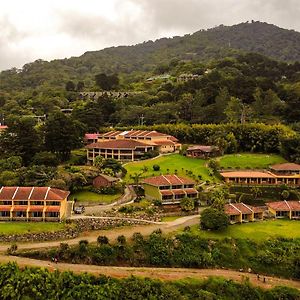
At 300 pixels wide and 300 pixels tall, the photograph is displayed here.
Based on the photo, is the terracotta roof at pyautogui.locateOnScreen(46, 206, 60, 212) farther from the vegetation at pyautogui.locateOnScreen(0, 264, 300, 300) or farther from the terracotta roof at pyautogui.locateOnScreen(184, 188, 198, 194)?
the terracotta roof at pyautogui.locateOnScreen(184, 188, 198, 194)

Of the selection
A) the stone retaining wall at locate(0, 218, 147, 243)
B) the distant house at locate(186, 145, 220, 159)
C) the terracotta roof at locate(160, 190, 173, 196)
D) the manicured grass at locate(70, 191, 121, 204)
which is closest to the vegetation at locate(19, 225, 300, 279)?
the stone retaining wall at locate(0, 218, 147, 243)

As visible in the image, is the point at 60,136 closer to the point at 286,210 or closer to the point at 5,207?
the point at 5,207

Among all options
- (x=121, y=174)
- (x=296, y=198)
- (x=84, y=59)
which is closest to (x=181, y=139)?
(x=121, y=174)

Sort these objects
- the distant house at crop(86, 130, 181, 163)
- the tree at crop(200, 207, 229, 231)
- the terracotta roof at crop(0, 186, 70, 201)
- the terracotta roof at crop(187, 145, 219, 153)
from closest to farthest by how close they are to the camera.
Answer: the tree at crop(200, 207, 229, 231)
the terracotta roof at crop(0, 186, 70, 201)
the terracotta roof at crop(187, 145, 219, 153)
the distant house at crop(86, 130, 181, 163)

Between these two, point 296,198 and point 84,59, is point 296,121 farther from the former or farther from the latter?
point 84,59

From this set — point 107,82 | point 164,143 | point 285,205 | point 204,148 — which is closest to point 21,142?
point 164,143

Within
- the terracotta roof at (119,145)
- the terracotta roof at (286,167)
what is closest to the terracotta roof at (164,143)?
the terracotta roof at (119,145)
